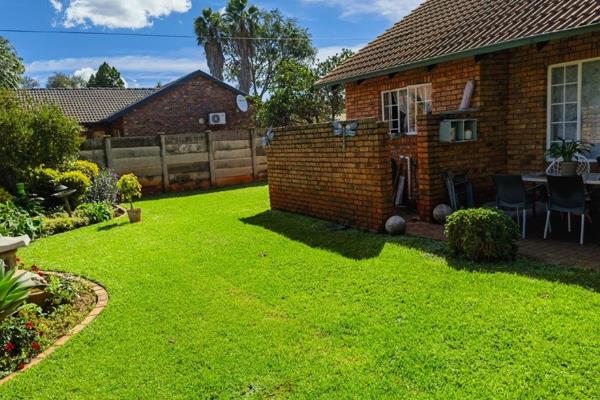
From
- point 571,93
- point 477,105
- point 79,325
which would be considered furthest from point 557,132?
point 79,325

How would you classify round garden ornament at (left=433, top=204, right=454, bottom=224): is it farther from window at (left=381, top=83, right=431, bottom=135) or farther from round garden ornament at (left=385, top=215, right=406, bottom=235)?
window at (left=381, top=83, right=431, bottom=135)

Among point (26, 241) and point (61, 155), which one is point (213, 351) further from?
point (61, 155)

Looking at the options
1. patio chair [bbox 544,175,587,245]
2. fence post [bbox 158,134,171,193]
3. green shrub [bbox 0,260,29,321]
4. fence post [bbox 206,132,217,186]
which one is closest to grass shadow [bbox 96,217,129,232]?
fence post [bbox 158,134,171,193]

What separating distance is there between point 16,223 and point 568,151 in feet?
31.0

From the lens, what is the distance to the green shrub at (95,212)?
1034 cm

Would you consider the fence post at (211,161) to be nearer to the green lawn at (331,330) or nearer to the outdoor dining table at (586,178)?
the green lawn at (331,330)

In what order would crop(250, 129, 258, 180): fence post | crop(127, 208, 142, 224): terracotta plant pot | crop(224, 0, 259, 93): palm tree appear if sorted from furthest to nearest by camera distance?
crop(224, 0, 259, 93): palm tree
crop(250, 129, 258, 180): fence post
crop(127, 208, 142, 224): terracotta plant pot

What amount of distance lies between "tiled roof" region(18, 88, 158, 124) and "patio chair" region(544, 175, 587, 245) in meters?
24.4

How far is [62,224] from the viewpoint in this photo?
9602 millimetres

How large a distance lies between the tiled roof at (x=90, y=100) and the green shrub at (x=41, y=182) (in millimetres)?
15896

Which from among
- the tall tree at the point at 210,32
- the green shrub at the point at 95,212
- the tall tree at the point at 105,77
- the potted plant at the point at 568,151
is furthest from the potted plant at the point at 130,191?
the tall tree at the point at 105,77

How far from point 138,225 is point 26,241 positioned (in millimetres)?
4551

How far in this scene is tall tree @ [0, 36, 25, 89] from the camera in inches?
875

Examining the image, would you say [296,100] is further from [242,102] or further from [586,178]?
[586,178]
